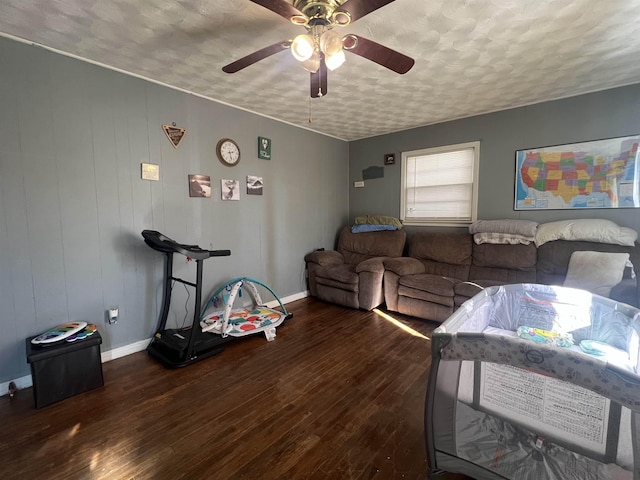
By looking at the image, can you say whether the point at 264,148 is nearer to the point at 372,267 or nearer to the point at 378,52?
the point at 372,267

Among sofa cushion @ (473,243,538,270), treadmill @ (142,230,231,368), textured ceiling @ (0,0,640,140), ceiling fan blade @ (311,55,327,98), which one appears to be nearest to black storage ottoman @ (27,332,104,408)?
treadmill @ (142,230,231,368)

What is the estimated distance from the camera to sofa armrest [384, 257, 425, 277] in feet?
11.4

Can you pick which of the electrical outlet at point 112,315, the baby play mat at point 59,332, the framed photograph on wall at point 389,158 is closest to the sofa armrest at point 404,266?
the framed photograph on wall at point 389,158

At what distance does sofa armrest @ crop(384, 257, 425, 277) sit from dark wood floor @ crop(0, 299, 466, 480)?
1.07m

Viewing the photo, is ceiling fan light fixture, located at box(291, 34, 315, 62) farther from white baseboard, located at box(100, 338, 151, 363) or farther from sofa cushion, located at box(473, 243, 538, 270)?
sofa cushion, located at box(473, 243, 538, 270)

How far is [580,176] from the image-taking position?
303 cm

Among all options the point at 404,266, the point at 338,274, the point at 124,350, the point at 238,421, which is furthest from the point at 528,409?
Answer: the point at 124,350

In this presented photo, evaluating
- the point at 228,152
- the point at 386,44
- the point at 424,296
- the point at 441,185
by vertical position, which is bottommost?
the point at 424,296

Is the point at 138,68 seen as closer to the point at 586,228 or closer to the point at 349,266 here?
the point at 349,266

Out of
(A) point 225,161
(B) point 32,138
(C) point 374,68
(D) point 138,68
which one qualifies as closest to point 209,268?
(A) point 225,161

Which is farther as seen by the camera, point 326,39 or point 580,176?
point 580,176

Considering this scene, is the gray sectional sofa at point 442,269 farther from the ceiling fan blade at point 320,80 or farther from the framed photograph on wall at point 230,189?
the ceiling fan blade at point 320,80

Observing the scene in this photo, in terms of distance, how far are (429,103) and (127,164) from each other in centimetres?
319

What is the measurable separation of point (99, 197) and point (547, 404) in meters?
3.20
